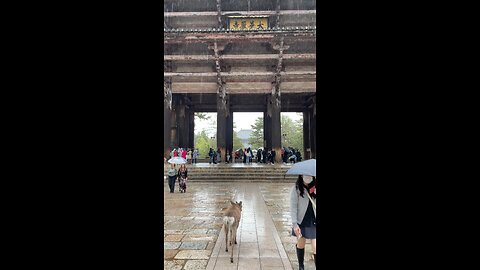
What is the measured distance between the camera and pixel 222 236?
5.55 m

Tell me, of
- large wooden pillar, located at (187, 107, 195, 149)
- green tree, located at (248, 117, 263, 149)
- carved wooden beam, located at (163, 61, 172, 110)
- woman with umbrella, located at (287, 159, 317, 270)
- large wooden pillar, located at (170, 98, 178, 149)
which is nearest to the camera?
woman with umbrella, located at (287, 159, 317, 270)

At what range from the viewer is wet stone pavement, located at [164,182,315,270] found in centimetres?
429

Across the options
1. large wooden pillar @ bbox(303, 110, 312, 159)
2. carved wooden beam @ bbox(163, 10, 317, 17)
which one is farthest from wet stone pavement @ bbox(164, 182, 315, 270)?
large wooden pillar @ bbox(303, 110, 312, 159)

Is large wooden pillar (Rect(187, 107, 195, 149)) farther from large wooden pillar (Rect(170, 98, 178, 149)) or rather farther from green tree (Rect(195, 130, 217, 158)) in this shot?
green tree (Rect(195, 130, 217, 158))

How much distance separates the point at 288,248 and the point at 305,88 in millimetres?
13964

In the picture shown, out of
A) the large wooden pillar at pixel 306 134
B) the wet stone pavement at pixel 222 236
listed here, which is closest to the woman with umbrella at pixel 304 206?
the wet stone pavement at pixel 222 236

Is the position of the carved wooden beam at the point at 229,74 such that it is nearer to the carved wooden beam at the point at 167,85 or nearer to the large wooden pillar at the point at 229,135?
the carved wooden beam at the point at 167,85

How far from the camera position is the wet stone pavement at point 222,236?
4.29 m
